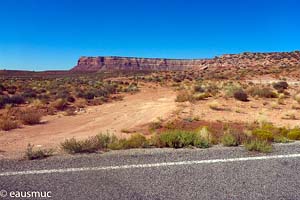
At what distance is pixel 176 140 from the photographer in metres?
8.24

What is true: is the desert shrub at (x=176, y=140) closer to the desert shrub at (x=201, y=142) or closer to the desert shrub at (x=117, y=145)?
the desert shrub at (x=201, y=142)

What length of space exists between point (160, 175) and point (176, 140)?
8.75ft

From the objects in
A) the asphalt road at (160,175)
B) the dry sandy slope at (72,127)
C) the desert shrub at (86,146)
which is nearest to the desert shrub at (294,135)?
the asphalt road at (160,175)

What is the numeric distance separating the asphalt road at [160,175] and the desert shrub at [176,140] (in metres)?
0.79

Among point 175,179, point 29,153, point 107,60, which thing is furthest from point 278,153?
point 107,60

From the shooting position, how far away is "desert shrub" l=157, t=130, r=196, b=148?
26.7 feet

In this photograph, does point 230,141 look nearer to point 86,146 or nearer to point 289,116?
point 86,146

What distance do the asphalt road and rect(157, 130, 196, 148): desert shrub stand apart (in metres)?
0.79

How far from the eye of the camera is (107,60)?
19112 centimetres

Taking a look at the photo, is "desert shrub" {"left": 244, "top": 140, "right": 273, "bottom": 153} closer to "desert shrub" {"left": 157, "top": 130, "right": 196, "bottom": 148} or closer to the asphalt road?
the asphalt road

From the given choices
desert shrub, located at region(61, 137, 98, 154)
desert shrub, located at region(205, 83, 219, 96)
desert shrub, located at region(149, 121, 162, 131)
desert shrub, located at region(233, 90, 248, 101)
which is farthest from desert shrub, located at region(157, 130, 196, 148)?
desert shrub, located at region(205, 83, 219, 96)

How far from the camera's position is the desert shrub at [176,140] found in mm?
8148

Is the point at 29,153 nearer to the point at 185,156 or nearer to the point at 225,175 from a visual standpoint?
the point at 185,156

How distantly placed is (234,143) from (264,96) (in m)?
19.5
